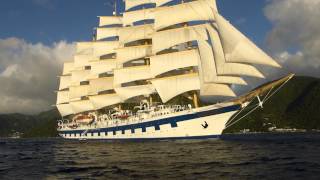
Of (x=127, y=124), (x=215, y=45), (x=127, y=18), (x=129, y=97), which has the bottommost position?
(x=127, y=124)

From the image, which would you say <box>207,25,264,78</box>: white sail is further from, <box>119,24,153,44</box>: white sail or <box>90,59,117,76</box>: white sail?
<box>90,59,117,76</box>: white sail

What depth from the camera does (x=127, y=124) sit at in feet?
247

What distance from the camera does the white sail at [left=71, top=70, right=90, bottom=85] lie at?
105 m

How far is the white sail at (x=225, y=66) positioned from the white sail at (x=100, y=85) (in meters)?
35.7

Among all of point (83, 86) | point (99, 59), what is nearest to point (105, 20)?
point (99, 59)

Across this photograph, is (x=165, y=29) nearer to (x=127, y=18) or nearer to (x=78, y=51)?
(x=127, y=18)

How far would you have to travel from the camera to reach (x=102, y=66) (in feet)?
309

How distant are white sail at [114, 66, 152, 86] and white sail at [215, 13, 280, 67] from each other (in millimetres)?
26976

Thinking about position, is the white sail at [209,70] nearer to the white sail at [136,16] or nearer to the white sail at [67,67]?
the white sail at [136,16]

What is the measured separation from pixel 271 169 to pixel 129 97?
5989cm

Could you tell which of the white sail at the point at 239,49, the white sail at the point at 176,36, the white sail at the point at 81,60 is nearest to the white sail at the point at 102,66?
the white sail at the point at 81,60

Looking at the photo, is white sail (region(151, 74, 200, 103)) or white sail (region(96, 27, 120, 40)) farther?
white sail (region(96, 27, 120, 40))

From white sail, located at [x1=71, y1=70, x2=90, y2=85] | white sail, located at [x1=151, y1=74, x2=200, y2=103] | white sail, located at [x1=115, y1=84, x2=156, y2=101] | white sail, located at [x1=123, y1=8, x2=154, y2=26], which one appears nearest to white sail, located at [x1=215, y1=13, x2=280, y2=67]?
white sail, located at [x1=151, y1=74, x2=200, y2=103]

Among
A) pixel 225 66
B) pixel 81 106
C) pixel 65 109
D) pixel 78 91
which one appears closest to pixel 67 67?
pixel 65 109
